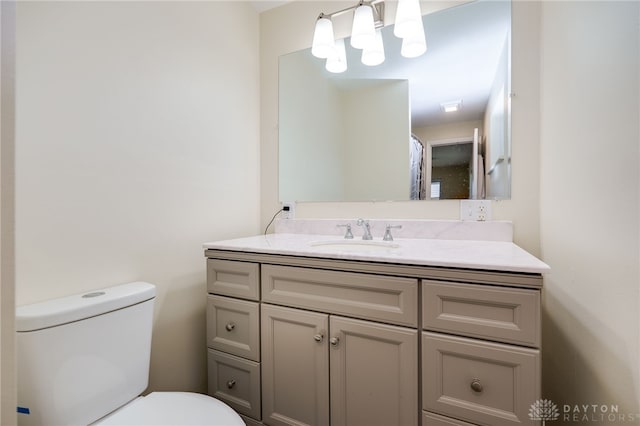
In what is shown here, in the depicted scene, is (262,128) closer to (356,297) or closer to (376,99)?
(376,99)

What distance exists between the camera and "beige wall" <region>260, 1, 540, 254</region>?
124 cm

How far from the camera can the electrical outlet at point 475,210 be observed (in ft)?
4.34

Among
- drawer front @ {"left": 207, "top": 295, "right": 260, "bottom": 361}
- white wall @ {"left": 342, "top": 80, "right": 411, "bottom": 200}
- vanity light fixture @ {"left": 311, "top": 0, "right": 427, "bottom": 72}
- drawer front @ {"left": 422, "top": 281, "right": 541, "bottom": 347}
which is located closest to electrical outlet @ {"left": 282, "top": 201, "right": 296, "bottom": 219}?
white wall @ {"left": 342, "top": 80, "right": 411, "bottom": 200}

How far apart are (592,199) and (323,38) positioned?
1.41m

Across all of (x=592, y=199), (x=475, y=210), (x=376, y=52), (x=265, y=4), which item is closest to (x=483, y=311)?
(x=592, y=199)

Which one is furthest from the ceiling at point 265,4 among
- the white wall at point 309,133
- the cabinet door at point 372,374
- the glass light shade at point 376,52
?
the cabinet door at point 372,374

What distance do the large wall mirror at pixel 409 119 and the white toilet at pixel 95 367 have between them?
107 cm

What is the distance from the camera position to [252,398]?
1150mm

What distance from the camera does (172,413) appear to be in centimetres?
84

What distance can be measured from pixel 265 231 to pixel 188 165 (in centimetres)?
A: 65

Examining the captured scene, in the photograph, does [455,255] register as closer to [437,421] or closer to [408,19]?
[437,421]

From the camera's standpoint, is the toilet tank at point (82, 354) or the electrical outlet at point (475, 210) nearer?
the toilet tank at point (82, 354)

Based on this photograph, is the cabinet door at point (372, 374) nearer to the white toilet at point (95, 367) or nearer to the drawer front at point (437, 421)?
the drawer front at point (437, 421)

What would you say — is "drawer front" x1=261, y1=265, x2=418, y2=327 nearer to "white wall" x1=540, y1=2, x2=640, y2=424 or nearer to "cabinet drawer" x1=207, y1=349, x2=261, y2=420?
"cabinet drawer" x1=207, y1=349, x2=261, y2=420
